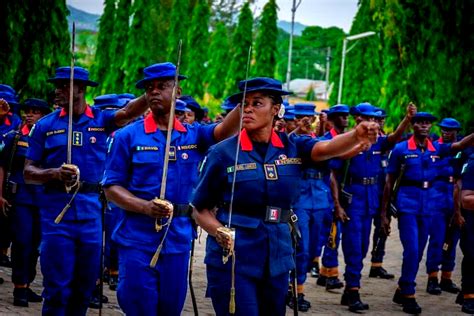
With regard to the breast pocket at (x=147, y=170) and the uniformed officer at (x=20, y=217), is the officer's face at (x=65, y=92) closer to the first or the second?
the breast pocket at (x=147, y=170)

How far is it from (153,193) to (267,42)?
111 feet

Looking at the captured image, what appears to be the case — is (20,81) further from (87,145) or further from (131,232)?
(131,232)

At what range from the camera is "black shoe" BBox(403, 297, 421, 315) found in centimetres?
1030

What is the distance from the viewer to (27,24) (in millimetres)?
13305

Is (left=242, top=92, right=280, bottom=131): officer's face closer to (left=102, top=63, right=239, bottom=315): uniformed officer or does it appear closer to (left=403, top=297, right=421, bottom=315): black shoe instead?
(left=102, top=63, right=239, bottom=315): uniformed officer

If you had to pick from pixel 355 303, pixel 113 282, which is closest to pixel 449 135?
pixel 355 303

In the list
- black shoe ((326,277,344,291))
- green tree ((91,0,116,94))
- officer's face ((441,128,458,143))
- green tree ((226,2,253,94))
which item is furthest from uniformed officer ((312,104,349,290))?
green tree ((91,0,116,94))

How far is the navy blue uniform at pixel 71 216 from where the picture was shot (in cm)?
696

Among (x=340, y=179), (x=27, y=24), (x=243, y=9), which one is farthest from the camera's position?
(x=243, y=9)

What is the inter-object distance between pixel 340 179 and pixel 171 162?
5149 mm

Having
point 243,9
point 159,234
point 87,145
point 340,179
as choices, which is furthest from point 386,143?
point 243,9

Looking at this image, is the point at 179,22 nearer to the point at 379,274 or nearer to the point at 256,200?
the point at 379,274

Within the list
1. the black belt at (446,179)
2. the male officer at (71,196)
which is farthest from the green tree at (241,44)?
the male officer at (71,196)

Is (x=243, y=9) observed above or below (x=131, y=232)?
above
